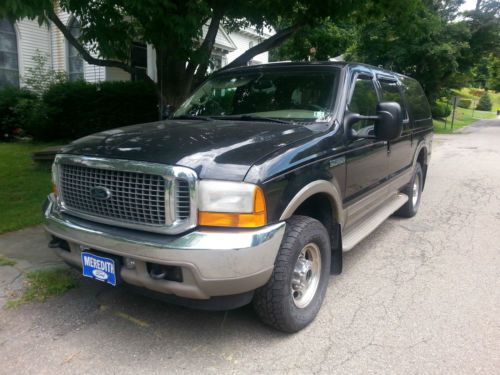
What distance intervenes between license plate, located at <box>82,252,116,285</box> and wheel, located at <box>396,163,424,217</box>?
4.48 m

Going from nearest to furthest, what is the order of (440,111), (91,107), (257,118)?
(257,118), (91,107), (440,111)

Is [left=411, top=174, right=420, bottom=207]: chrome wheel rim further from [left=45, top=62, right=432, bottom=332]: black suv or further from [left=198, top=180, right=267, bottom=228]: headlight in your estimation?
[left=198, top=180, right=267, bottom=228]: headlight

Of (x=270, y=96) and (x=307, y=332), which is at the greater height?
(x=270, y=96)

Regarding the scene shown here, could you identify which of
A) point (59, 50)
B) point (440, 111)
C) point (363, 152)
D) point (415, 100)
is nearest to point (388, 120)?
point (363, 152)

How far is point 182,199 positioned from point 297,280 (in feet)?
3.67

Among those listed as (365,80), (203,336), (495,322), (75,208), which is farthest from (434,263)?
(75,208)

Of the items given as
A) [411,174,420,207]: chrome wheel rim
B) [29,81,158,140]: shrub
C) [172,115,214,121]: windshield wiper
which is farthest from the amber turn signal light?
[29,81,158,140]: shrub

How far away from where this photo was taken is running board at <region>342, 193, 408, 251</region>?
3914 mm

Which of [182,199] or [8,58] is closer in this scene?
[182,199]

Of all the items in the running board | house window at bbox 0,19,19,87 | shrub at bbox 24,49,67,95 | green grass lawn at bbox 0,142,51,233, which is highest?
house window at bbox 0,19,19,87

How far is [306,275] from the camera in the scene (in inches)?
131

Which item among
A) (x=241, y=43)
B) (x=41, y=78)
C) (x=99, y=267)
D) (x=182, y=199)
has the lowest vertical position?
(x=99, y=267)

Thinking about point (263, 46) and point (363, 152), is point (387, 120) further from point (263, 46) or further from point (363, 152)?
point (263, 46)

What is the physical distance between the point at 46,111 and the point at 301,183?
10500 mm
